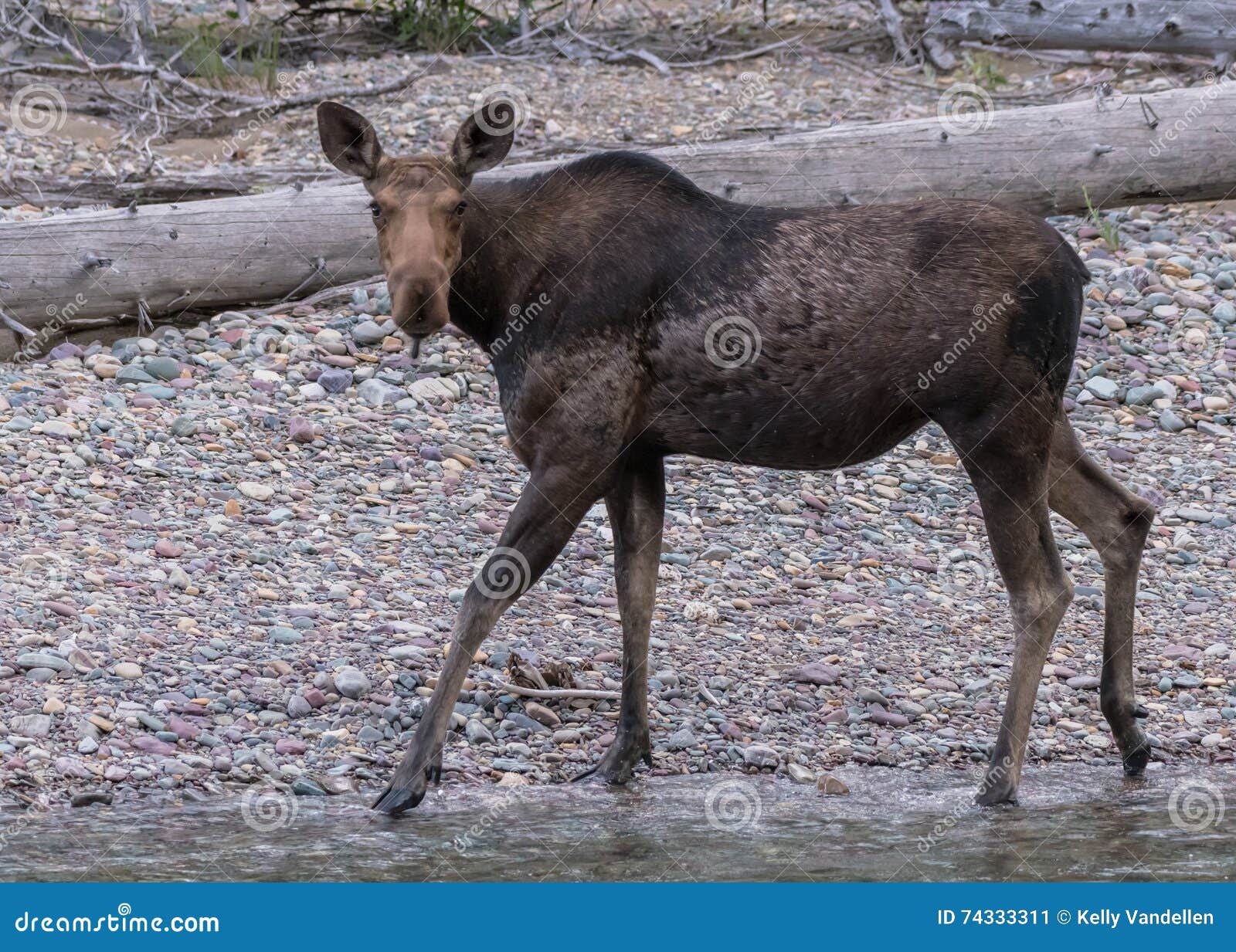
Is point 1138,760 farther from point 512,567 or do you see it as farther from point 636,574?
point 512,567

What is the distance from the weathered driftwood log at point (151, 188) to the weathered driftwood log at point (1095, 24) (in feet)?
22.4

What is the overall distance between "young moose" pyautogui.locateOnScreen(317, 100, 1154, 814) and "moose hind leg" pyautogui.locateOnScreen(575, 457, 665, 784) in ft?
0.72

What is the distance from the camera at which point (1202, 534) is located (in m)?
8.64

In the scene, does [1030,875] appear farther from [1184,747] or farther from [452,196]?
[452,196]

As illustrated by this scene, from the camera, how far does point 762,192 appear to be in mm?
10391

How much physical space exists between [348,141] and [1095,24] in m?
10.4

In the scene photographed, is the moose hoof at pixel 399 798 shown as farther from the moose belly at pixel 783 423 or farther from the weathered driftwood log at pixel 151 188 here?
the weathered driftwood log at pixel 151 188

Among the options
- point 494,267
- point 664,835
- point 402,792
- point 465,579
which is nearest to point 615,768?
point 664,835

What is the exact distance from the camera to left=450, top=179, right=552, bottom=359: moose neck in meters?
5.78

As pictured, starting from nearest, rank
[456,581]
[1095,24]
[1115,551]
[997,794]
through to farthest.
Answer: [997,794]
[1115,551]
[456,581]
[1095,24]

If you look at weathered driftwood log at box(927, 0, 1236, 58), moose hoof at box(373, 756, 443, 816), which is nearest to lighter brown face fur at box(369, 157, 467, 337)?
moose hoof at box(373, 756, 443, 816)

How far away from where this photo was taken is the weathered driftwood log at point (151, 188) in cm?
1088

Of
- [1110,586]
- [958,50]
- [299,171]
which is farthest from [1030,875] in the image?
[958,50]

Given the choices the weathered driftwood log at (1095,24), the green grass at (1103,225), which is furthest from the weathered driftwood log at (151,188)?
the weathered driftwood log at (1095,24)
